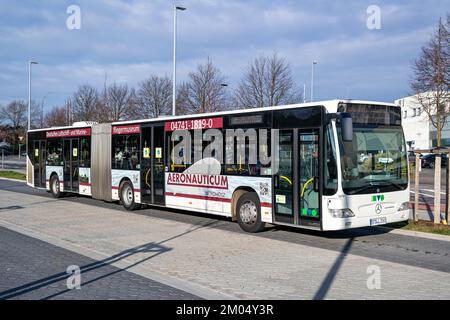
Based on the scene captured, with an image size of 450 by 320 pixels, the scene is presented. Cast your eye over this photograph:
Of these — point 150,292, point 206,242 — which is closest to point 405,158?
point 206,242

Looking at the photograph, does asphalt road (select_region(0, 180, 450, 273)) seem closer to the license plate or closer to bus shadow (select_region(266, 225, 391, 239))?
bus shadow (select_region(266, 225, 391, 239))

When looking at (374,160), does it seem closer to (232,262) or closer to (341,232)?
(341,232)

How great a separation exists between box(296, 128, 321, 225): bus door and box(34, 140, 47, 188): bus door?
546 inches

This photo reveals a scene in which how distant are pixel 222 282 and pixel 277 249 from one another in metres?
2.72

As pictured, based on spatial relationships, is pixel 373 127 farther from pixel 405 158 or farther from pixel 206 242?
pixel 206 242

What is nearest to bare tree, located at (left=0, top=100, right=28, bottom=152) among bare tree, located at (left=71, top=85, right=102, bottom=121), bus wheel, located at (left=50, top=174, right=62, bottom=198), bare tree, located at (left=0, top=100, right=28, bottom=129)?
bare tree, located at (left=0, top=100, right=28, bottom=129)

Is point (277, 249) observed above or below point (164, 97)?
below

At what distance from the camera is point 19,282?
6.89m

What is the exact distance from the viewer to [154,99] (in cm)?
3538

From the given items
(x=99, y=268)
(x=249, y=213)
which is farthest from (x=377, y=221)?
(x=99, y=268)

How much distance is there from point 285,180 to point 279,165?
385 mm

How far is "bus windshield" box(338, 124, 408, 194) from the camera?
959cm

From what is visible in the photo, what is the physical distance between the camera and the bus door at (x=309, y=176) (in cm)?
977
